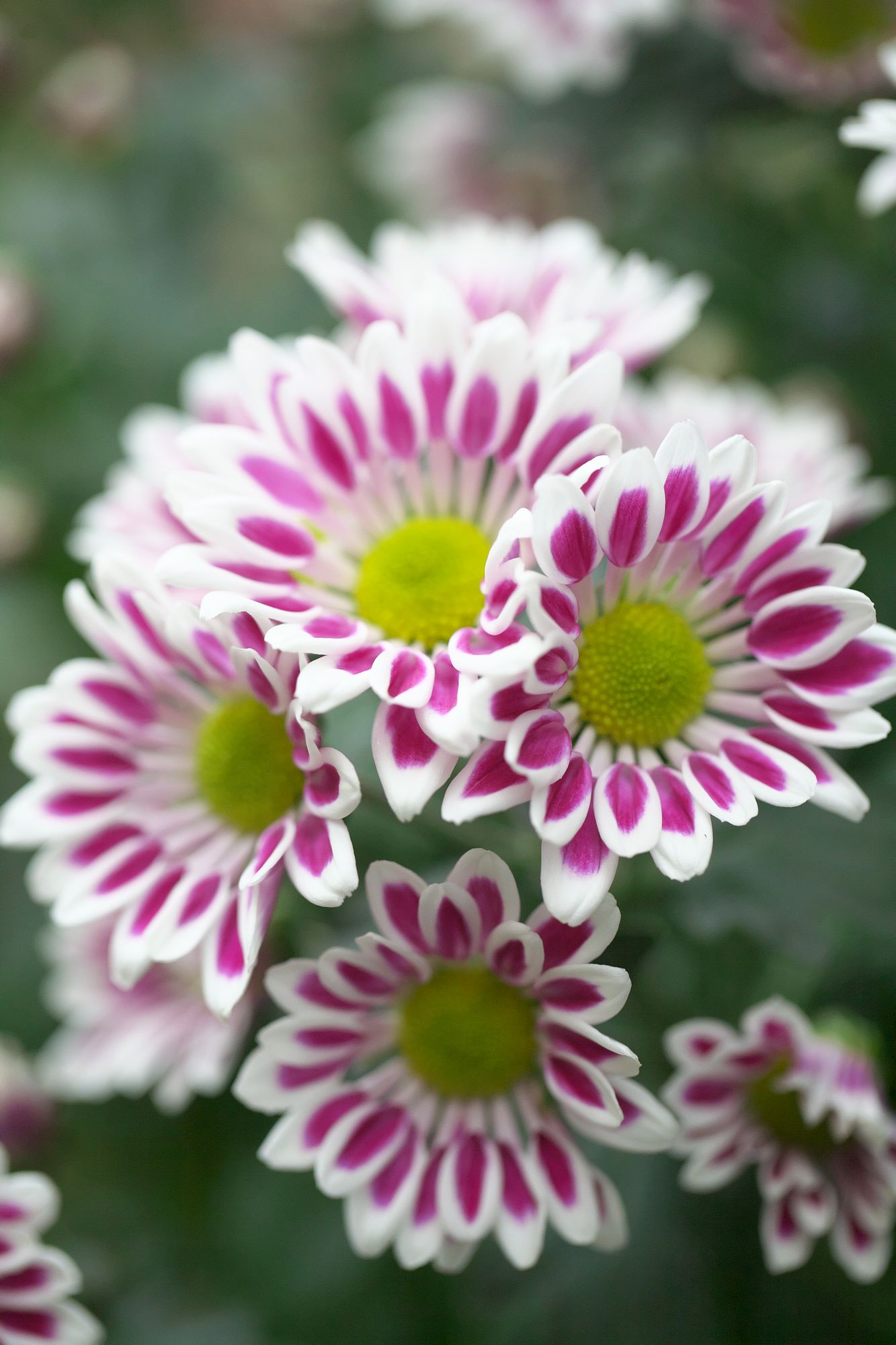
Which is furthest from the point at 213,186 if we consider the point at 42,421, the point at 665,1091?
the point at 665,1091

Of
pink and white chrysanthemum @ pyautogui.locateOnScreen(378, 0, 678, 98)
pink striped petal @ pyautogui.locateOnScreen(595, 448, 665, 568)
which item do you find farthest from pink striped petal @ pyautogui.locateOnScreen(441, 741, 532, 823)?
pink and white chrysanthemum @ pyautogui.locateOnScreen(378, 0, 678, 98)

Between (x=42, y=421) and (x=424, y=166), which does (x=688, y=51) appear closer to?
(x=424, y=166)

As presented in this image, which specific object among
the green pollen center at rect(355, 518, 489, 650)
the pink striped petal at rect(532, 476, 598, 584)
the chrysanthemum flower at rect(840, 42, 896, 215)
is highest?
the chrysanthemum flower at rect(840, 42, 896, 215)

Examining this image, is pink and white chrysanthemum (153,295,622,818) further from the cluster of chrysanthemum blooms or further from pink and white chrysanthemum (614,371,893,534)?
pink and white chrysanthemum (614,371,893,534)

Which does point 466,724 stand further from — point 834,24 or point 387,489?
point 834,24

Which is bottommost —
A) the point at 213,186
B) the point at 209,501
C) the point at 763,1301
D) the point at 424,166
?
the point at 763,1301

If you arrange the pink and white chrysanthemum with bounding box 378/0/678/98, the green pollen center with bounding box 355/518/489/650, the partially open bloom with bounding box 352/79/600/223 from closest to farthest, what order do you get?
the green pollen center with bounding box 355/518/489/650, the pink and white chrysanthemum with bounding box 378/0/678/98, the partially open bloom with bounding box 352/79/600/223

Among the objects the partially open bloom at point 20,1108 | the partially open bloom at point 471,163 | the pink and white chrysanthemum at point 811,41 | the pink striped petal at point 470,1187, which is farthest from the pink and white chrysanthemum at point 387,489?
the partially open bloom at point 471,163

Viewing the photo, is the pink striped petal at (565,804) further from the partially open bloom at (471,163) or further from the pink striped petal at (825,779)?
the partially open bloom at (471,163)
